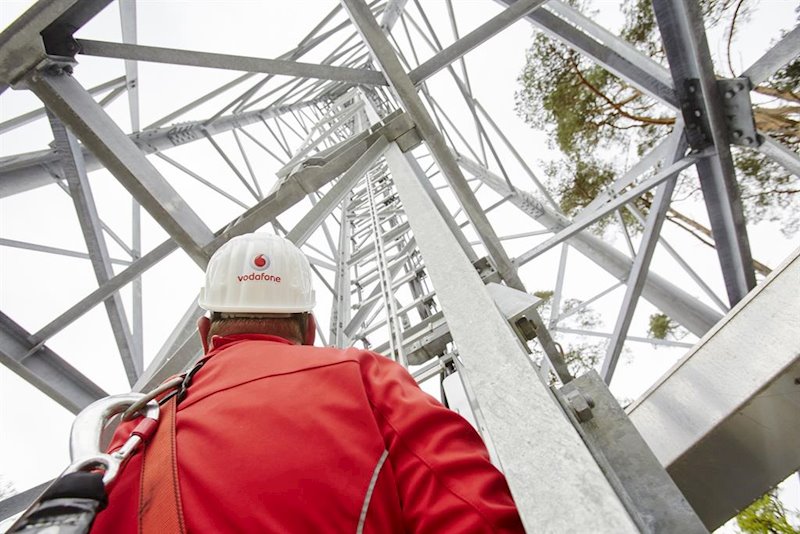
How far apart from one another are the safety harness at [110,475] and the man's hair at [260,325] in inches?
16.1

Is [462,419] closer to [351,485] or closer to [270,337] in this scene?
[351,485]

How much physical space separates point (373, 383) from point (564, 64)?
9.58 m

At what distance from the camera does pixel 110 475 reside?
875 mm

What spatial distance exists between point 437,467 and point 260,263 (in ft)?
4.03

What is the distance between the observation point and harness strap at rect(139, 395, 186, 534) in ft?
2.94

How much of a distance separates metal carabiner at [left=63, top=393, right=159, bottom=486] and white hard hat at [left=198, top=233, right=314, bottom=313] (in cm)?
62

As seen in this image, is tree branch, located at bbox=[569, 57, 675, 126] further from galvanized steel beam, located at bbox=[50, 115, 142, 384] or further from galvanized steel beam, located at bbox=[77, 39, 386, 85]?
galvanized steel beam, located at bbox=[50, 115, 142, 384]

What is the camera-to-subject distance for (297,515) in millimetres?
955

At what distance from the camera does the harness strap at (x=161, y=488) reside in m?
0.90

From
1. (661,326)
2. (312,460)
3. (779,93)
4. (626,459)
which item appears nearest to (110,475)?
(312,460)

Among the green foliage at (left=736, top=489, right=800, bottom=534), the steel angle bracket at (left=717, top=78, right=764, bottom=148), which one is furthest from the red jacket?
the green foliage at (left=736, top=489, right=800, bottom=534)

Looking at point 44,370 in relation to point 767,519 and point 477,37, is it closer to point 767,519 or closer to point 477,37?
point 477,37

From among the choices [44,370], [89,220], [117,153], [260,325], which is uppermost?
[89,220]

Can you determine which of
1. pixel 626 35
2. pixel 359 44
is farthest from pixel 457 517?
pixel 359 44
